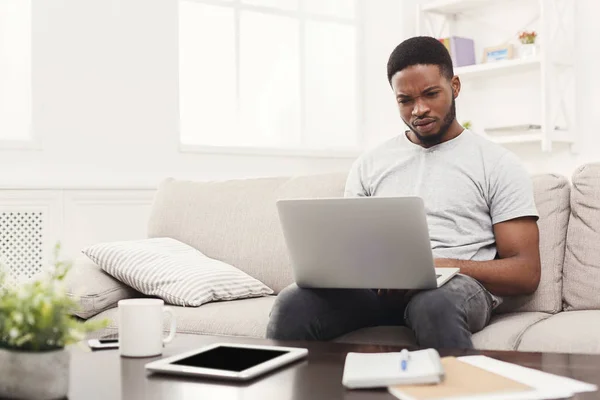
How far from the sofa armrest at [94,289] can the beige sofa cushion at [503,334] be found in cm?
111

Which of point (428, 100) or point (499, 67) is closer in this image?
point (428, 100)

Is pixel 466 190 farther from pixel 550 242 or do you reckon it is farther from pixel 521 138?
pixel 521 138

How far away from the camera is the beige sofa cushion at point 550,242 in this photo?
1.93m

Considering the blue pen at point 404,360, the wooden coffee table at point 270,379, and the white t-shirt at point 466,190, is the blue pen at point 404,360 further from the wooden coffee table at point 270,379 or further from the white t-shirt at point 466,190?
the white t-shirt at point 466,190

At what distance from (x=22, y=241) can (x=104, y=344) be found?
2.23 meters

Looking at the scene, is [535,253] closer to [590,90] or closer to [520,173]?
[520,173]

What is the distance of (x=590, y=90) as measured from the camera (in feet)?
13.4

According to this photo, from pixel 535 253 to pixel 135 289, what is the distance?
121 cm

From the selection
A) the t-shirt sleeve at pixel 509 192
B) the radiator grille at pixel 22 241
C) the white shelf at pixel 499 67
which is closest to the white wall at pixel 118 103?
the radiator grille at pixel 22 241

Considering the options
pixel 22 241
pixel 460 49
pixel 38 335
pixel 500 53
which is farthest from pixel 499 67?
pixel 38 335

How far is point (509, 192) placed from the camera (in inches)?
72.4

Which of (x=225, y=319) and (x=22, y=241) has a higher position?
(x=22, y=241)

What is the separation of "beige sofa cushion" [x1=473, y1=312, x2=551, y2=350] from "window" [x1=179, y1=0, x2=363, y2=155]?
2648 mm

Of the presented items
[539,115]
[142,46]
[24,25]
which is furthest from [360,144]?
[24,25]
